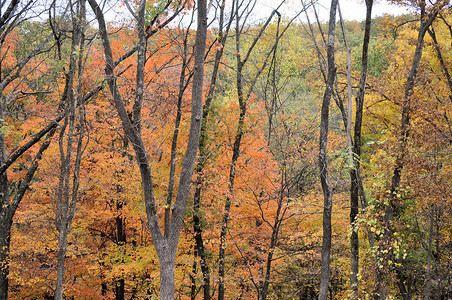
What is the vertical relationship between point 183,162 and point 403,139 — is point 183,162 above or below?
below

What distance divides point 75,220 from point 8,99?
5.98 meters

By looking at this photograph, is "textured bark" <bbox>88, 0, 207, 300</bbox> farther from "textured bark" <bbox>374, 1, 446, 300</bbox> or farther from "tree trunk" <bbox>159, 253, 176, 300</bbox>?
"textured bark" <bbox>374, 1, 446, 300</bbox>

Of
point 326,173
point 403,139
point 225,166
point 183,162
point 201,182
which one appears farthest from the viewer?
point 225,166

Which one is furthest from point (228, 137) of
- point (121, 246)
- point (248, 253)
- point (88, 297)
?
point (88, 297)

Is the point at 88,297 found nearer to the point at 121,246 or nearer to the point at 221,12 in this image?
the point at 121,246

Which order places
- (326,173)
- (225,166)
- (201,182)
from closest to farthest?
(326,173) < (201,182) < (225,166)

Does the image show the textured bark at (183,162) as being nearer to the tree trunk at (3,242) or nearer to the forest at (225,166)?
the forest at (225,166)

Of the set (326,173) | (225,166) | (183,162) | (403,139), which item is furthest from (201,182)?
(183,162)

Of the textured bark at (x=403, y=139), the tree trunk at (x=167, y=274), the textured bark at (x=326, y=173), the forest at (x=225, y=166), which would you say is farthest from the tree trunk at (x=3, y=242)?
the textured bark at (x=403, y=139)

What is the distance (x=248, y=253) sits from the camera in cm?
1402

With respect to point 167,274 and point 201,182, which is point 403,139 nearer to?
point 201,182

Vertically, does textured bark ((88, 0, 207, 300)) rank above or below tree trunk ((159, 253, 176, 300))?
above

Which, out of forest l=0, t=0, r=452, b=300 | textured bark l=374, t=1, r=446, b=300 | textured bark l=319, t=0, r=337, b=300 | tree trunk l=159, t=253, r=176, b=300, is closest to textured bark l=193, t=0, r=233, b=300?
forest l=0, t=0, r=452, b=300

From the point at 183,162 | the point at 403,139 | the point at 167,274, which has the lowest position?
the point at 167,274
